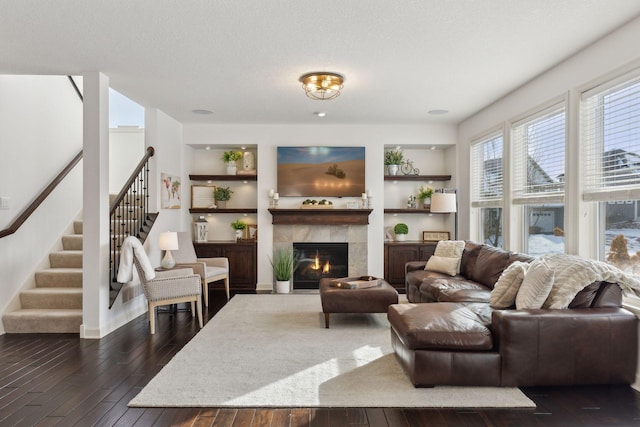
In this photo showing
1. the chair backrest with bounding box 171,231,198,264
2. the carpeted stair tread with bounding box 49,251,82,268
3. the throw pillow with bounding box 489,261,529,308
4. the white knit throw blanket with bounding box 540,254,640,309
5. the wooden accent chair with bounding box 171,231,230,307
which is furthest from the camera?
the chair backrest with bounding box 171,231,198,264

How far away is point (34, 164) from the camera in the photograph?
495 centimetres

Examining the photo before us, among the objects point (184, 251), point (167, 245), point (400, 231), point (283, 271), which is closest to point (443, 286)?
point (400, 231)

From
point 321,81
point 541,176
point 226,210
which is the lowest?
point 226,210

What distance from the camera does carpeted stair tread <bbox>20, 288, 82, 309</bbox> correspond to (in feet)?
14.8

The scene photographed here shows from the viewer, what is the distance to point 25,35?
3.28 m

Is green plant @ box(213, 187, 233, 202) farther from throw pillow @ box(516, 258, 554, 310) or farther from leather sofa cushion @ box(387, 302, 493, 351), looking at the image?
throw pillow @ box(516, 258, 554, 310)

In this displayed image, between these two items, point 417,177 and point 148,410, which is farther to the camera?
point 417,177

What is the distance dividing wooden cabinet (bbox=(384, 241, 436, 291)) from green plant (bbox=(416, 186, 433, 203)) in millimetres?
861

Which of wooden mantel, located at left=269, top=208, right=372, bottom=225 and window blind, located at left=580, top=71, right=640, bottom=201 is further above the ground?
window blind, located at left=580, top=71, right=640, bottom=201

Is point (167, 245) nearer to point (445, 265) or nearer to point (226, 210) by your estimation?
point (226, 210)

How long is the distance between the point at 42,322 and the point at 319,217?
160 inches

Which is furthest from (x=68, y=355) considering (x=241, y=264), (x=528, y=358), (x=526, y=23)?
(x=526, y=23)

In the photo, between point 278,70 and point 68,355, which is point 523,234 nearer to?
point 278,70

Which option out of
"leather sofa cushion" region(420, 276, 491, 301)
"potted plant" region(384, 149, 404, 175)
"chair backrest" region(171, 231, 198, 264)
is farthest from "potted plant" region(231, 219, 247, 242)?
"leather sofa cushion" region(420, 276, 491, 301)
